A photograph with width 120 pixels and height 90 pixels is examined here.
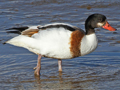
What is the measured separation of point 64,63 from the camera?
7.27 meters

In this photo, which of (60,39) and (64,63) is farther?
(64,63)

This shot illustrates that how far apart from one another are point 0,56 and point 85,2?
18.6 feet

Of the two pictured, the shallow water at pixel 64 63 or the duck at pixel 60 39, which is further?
the duck at pixel 60 39

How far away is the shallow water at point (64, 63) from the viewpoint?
19.6 feet

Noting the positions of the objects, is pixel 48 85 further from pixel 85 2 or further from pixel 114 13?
pixel 85 2

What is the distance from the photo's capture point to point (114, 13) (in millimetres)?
10945

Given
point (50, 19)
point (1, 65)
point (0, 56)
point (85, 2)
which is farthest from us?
point (85, 2)

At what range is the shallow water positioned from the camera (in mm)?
5984

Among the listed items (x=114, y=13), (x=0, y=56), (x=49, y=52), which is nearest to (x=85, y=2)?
(x=114, y=13)

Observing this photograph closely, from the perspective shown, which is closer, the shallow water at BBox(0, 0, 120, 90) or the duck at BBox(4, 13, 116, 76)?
the shallow water at BBox(0, 0, 120, 90)

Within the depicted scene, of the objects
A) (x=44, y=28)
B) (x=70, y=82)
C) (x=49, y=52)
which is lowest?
(x=70, y=82)

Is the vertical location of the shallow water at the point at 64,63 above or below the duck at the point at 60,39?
below

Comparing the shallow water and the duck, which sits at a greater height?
the duck

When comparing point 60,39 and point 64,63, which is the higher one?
point 60,39
